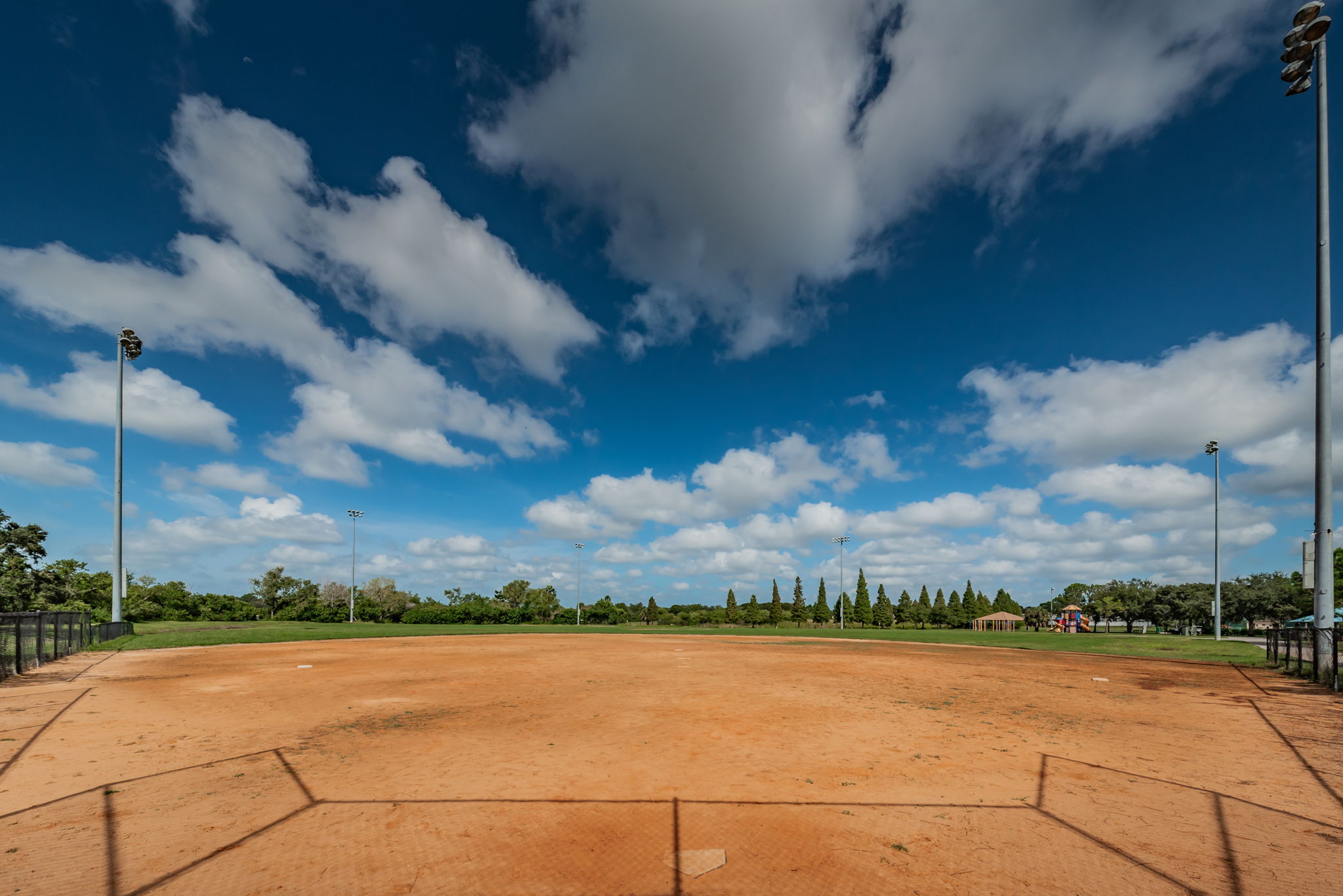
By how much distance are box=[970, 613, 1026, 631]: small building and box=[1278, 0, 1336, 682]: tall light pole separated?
81299 mm

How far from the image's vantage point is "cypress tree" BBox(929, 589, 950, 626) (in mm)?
97688

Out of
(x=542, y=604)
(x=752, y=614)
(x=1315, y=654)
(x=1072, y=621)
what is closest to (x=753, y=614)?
(x=752, y=614)

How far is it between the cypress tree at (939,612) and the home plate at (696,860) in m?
106

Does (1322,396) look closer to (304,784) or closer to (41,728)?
(304,784)

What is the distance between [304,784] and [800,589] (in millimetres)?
94967

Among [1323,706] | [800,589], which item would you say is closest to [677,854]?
[1323,706]

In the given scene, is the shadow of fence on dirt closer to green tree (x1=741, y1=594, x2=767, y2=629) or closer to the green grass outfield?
the green grass outfield

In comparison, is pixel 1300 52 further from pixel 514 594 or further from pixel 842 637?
pixel 514 594

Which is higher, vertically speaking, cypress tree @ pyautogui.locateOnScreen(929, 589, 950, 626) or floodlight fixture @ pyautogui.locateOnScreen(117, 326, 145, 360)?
floodlight fixture @ pyautogui.locateOnScreen(117, 326, 145, 360)

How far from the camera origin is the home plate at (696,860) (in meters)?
5.44

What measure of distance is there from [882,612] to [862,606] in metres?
4.51

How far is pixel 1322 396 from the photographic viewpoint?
57.0 ft

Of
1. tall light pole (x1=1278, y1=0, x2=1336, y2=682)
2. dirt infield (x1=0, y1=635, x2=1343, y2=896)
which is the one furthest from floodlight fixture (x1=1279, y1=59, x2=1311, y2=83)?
dirt infield (x1=0, y1=635, x2=1343, y2=896)

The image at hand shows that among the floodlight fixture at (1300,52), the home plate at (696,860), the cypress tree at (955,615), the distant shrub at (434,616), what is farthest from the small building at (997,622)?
the home plate at (696,860)
